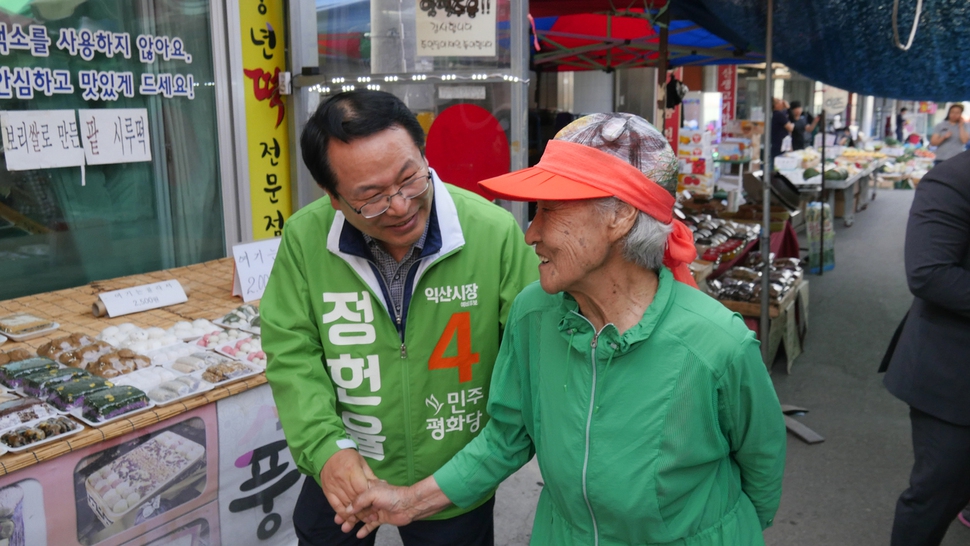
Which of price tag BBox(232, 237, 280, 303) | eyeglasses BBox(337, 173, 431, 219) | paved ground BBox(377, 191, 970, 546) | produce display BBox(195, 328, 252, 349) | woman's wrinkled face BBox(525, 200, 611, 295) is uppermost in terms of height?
eyeglasses BBox(337, 173, 431, 219)

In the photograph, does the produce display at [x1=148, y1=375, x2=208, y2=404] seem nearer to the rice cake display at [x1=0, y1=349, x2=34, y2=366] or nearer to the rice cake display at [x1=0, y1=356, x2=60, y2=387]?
the rice cake display at [x1=0, y1=356, x2=60, y2=387]

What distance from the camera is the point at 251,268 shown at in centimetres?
354

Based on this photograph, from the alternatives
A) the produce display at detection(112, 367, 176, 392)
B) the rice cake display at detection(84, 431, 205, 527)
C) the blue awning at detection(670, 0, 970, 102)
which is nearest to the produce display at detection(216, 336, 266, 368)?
the produce display at detection(112, 367, 176, 392)

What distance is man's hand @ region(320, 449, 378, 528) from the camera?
5.58 feet

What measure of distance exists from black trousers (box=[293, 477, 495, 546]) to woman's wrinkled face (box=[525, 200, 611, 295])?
0.81 metres

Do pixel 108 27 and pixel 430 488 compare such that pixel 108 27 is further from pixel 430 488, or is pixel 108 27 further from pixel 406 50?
pixel 430 488

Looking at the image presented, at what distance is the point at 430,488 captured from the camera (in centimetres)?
167

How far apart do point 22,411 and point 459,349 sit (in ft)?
4.89

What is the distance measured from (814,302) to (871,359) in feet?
5.34

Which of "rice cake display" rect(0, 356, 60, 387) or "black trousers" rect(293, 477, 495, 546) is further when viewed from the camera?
"rice cake display" rect(0, 356, 60, 387)

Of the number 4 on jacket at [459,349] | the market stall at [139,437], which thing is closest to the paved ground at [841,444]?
the market stall at [139,437]

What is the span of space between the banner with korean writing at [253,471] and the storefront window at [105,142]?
5.43 feet

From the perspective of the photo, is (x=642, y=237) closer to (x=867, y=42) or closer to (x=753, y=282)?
(x=867, y=42)

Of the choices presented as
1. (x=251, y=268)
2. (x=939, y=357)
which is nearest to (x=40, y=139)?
(x=251, y=268)
